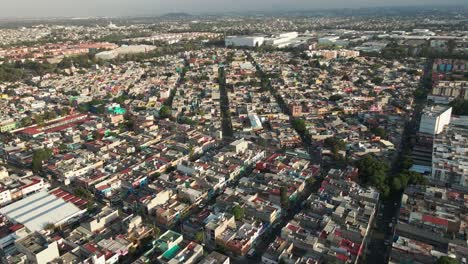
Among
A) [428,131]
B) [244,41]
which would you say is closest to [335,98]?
[428,131]

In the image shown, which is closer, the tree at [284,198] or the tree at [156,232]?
the tree at [156,232]

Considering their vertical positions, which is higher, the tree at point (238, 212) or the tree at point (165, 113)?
the tree at point (165, 113)

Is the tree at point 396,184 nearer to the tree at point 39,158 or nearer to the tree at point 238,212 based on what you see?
the tree at point 238,212

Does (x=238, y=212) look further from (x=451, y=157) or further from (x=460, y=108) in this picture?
(x=460, y=108)

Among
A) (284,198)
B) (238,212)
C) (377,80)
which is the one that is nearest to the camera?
(238,212)

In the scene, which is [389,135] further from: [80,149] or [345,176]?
[80,149]

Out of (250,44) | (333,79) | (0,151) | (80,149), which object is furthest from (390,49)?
(0,151)

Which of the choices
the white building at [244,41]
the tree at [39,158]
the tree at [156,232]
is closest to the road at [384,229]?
the tree at [156,232]
